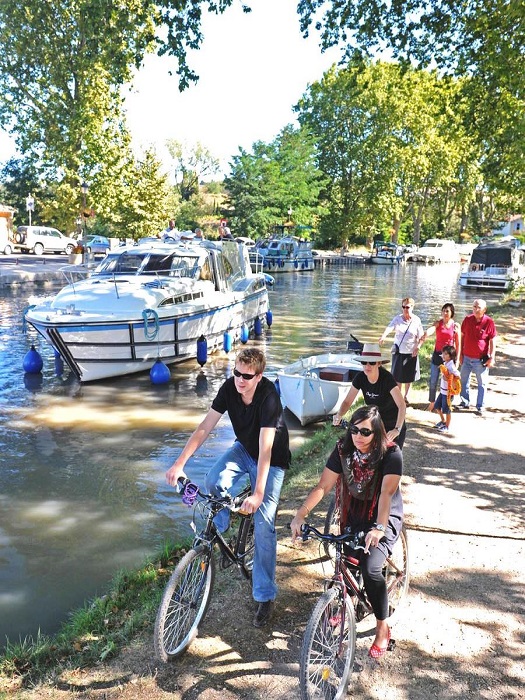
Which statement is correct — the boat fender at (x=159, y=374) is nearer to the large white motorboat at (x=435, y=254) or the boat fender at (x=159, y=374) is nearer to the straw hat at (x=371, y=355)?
the straw hat at (x=371, y=355)

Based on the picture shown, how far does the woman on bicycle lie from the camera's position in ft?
12.9

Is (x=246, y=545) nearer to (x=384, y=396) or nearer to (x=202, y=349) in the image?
(x=384, y=396)

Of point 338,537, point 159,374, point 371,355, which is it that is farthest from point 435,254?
point 338,537

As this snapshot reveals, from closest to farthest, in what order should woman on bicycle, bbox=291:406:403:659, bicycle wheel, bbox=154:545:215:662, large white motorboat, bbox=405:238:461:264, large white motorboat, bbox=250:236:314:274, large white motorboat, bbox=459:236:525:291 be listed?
woman on bicycle, bbox=291:406:403:659
bicycle wheel, bbox=154:545:215:662
large white motorboat, bbox=459:236:525:291
large white motorboat, bbox=250:236:314:274
large white motorboat, bbox=405:238:461:264

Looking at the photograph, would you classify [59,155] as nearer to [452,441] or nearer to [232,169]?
[232,169]

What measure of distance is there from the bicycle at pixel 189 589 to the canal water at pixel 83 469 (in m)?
1.72

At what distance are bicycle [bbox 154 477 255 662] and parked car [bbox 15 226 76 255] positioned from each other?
157ft

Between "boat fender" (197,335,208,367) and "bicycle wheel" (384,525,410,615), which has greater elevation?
"bicycle wheel" (384,525,410,615)

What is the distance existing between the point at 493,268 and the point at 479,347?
29.7m

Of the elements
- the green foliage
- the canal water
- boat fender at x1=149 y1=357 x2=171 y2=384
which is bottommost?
the canal water

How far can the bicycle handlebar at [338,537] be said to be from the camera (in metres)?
3.81

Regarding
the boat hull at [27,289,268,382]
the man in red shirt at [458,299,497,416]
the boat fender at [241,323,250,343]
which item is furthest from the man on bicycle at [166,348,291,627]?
the boat fender at [241,323,250,343]

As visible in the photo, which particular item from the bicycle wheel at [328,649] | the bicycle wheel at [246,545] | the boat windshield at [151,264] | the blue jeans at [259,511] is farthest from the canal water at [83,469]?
the bicycle wheel at [328,649]

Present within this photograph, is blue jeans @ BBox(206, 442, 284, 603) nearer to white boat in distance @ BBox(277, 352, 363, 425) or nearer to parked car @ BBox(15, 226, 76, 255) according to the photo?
white boat in distance @ BBox(277, 352, 363, 425)
